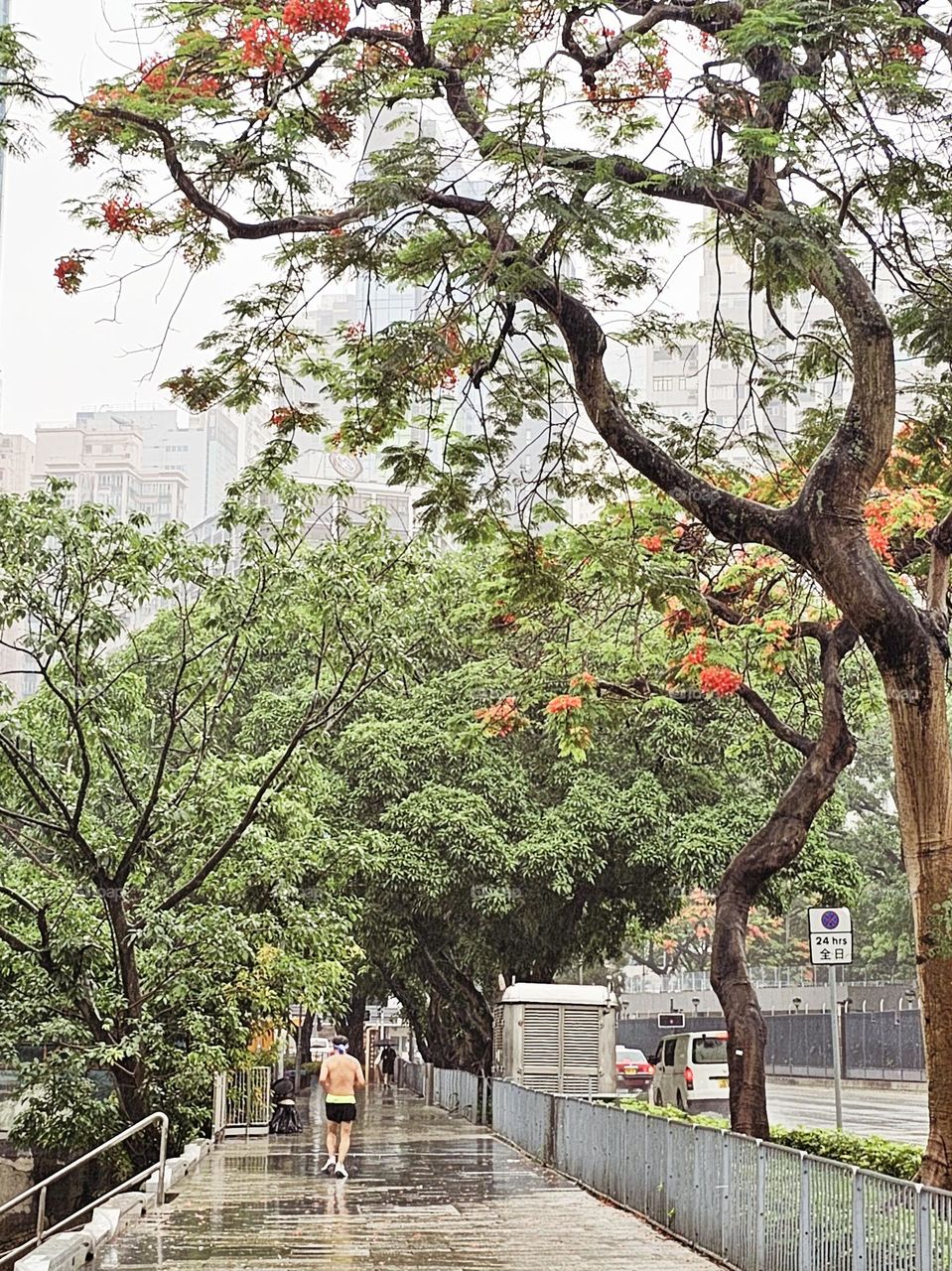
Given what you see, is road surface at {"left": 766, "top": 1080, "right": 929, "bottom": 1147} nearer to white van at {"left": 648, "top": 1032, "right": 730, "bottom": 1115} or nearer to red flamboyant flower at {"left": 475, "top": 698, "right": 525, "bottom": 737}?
white van at {"left": 648, "top": 1032, "right": 730, "bottom": 1115}

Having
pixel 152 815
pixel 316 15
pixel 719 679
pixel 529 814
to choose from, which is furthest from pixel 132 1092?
pixel 316 15

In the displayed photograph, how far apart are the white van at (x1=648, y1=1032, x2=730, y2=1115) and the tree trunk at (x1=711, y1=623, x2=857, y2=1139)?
13.2 metres

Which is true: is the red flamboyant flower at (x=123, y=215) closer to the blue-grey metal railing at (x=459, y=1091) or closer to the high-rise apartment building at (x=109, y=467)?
the blue-grey metal railing at (x=459, y=1091)

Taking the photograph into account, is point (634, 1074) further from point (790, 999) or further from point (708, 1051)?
point (790, 999)

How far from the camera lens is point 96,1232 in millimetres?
12227

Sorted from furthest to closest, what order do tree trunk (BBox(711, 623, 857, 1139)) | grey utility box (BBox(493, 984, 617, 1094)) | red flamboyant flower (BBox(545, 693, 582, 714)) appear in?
grey utility box (BBox(493, 984, 617, 1094)) < red flamboyant flower (BBox(545, 693, 582, 714)) < tree trunk (BBox(711, 623, 857, 1139))

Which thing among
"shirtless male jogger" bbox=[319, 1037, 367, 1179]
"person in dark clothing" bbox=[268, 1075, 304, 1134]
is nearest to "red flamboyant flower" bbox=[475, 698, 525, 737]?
"shirtless male jogger" bbox=[319, 1037, 367, 1179]

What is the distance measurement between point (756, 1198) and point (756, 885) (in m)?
5.62

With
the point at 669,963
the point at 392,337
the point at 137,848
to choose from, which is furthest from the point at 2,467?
the point at 392,337

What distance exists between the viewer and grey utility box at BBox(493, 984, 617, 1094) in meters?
25.9

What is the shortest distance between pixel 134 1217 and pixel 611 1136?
4.40 m

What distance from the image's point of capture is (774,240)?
10047 mm

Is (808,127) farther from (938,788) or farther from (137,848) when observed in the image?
(137,848)

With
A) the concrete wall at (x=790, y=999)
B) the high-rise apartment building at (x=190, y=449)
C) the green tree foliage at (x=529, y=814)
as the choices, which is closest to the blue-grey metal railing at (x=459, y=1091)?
the green tree foliage at (x=529, y=814)
